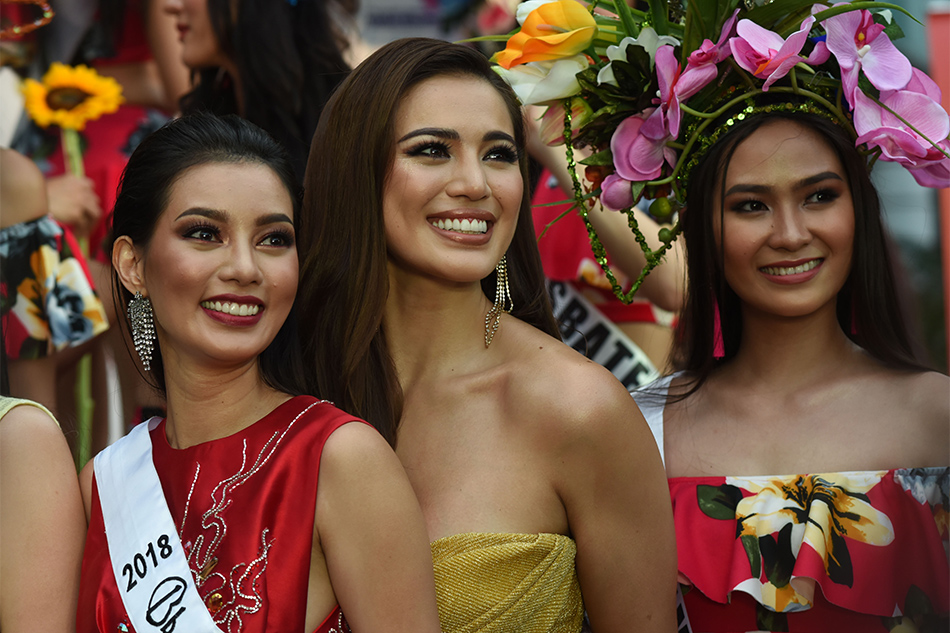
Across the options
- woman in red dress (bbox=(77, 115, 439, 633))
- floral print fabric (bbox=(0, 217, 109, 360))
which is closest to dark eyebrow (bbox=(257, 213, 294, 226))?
woman in red dress (bbox=(77, 115, 439, 633))

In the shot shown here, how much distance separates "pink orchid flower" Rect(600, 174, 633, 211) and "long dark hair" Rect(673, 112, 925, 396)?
0.15 metres

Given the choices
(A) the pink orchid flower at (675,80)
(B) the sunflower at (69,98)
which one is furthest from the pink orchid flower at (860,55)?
(B) the sunflower at (69,98)

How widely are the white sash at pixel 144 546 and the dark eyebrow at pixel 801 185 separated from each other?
1415mm

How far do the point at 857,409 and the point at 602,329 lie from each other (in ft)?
4.58

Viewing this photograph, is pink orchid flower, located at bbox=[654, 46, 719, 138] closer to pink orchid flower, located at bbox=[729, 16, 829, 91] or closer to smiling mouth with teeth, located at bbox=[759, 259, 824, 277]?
pink orchid flower, located at bbox=[729, 16, 829, 91]

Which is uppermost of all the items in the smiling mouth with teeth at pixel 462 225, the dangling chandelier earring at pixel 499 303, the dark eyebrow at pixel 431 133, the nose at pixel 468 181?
the dark eyebrow at pixel 431 133

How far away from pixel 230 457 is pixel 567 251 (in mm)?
1968

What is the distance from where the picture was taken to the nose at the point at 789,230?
8.32ft

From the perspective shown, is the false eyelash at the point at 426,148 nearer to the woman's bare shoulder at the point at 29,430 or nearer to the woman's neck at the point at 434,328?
the woman's neck at the point at 434,328

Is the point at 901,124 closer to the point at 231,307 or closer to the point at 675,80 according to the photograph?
the point at 675,80

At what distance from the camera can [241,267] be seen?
83.7 inches

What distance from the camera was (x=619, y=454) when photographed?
2332 mm

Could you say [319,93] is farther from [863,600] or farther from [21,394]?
[863,600]

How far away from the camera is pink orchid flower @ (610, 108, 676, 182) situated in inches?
105
